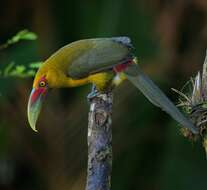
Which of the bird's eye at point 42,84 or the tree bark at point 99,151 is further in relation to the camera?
the bird's eye at point 42,84

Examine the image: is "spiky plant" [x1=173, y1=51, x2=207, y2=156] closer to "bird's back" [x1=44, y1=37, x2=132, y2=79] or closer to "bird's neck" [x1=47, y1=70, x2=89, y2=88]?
"bird's back" [x1=44, y1=37, x2=132, y2=79]

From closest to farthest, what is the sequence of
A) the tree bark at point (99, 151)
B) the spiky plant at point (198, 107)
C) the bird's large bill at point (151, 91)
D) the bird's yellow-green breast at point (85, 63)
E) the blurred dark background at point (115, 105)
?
the tree bark at point (99, 151) < the spiky plant at point (198, 107) < the bird's large bill at point (151, 91) < the bird's yellow-green breast at point (85, 63) < the blurred dark background at point (115, 105)

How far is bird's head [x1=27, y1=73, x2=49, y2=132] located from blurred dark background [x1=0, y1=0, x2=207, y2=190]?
2.79m

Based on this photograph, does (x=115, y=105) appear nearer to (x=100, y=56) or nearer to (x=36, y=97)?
(x=100, y=56)

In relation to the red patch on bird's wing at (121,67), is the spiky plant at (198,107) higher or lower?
lower

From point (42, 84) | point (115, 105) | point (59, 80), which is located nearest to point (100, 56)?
point (59, 80)

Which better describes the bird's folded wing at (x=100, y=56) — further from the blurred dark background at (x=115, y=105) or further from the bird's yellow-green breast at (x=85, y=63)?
the blurred dark background at (x=115, y=105)

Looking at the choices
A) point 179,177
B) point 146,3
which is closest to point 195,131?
point 179,177

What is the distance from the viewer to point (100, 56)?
4.22m

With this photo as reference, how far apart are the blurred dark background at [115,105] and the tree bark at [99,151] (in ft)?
10.6

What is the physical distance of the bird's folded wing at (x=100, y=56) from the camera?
4211mm

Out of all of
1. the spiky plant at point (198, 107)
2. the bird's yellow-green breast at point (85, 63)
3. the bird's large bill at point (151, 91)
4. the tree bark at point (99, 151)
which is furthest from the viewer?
the bird's yellow-green breast at point (85, 63)

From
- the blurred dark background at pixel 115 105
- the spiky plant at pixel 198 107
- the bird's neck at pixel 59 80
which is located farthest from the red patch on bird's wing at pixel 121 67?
the blurred dark background at pixel 115 105

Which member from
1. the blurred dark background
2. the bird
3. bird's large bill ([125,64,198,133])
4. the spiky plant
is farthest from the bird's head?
the blurred dark background
